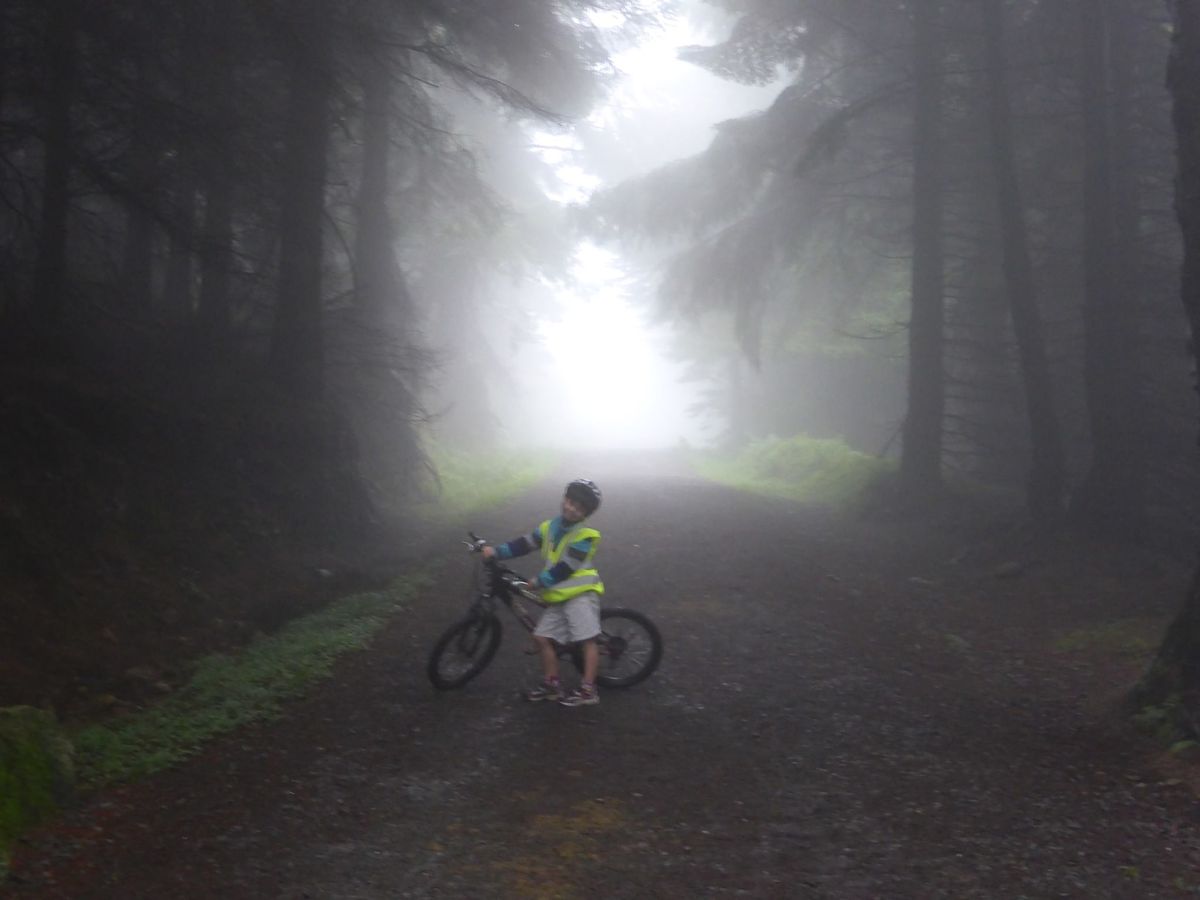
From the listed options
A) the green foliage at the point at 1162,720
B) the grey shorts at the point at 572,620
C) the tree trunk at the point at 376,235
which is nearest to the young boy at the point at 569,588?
the grey shorts at the point at 572,620

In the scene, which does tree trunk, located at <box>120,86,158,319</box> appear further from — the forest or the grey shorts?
the grey shorts

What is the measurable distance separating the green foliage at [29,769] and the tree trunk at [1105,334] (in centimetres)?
1229

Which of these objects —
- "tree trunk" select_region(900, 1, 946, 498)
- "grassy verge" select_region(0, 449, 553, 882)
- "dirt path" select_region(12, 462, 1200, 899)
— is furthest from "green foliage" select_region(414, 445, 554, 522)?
"dirt path" select_region(12, 462, 1200, 899)

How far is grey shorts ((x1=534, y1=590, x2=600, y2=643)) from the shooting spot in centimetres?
780

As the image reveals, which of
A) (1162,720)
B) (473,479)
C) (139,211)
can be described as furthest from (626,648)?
(473,479)

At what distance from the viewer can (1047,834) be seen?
18.4ft

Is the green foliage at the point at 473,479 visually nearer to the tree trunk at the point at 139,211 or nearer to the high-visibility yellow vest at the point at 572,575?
the tree trunk at the point at 139,211

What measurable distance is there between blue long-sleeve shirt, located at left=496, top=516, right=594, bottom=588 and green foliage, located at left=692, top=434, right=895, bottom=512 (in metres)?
12.6

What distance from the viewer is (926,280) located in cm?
1814

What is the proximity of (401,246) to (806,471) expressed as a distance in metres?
11.6

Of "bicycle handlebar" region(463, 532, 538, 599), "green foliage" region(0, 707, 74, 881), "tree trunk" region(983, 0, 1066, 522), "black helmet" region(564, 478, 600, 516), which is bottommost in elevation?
"green foliage" region(0, 707, 74, 881)

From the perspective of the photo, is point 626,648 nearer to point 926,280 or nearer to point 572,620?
point 572,620

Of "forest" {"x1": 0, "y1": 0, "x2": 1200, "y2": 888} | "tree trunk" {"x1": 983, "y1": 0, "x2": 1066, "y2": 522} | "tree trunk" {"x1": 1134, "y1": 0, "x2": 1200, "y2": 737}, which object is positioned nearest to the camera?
"tree trunk" {"x1": 1134, "y1": 0, "x2": 1200, "y2": 737}

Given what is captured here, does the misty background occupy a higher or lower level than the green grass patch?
higher
